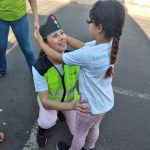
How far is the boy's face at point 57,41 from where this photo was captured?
249 cm

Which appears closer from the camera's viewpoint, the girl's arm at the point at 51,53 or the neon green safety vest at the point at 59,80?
the girl's arm at the point at 51,53

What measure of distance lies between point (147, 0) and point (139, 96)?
478 centimetres

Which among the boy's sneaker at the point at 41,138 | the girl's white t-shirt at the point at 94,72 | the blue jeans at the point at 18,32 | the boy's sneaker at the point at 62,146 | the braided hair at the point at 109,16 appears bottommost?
the boy's sneaker at the point at 62,146

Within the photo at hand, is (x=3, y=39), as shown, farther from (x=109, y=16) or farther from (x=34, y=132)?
(x=109, y=16)

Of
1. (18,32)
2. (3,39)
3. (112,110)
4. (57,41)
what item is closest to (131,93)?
(112,110)

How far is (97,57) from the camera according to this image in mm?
2129

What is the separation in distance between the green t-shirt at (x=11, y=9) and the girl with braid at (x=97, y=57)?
127 cm

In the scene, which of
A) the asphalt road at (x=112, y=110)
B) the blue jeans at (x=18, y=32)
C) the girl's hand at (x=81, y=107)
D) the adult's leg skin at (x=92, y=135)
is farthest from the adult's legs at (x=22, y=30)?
the girl's hand at (x=81, y=107)

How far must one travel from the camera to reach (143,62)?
17.1 ft

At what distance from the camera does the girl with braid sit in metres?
2.00

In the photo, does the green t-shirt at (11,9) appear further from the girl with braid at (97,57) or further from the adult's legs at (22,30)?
the girl with braid at (97,57)

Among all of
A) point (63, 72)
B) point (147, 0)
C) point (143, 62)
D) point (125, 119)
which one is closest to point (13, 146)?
point (63, 72)

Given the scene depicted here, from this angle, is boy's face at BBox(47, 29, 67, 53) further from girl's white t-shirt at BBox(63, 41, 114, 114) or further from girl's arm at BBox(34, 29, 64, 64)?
girl's white t-shirt at BBox(63, 41, 114, 114)

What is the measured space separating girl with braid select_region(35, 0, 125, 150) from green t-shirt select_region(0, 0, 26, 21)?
4.18 ft
